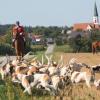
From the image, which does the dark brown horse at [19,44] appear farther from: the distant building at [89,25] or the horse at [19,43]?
the distant building at [89,25]

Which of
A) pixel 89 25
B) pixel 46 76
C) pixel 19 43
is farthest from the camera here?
pixel 89 25

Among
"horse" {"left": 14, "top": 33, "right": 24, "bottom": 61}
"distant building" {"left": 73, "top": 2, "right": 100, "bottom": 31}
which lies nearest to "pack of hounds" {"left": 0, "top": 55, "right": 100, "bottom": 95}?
"horse" {"left": 14, "top": 33, "right": 24, "bottom": 61}

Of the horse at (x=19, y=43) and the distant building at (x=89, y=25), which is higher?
the horse at (x=19, y=43)

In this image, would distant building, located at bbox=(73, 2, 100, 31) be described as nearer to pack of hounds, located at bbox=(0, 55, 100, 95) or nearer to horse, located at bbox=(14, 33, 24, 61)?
horse, located at bbox=(14, 33, 24, 61)

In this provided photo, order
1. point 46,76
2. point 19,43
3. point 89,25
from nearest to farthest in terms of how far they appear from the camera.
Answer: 1. point 46,76
2. point 19,43
3. point 89,25

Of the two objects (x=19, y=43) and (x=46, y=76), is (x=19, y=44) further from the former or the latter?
(x=46, y=76)

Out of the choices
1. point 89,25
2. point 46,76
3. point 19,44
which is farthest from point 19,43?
point 89,25

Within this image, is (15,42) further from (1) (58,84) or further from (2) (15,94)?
(2) (15,94)

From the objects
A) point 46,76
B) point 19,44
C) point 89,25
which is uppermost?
point 46,76

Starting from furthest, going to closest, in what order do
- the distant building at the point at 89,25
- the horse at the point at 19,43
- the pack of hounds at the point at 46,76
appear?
the distant building at the point at 89,25, the horse at the point at 19,43, the pack of hounds at the point at 46,76

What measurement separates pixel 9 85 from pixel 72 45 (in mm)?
66307

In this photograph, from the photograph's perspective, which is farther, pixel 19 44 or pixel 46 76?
pixel 19 44

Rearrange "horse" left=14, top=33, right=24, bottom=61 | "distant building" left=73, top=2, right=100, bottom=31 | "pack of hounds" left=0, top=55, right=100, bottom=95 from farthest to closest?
"distant building" left=73, top=2, right=100, bottom=31, "horse" left=14, top=33, right=24, bottom=61, "pack of hounds" left=0, top=55, right=100, bottom=95

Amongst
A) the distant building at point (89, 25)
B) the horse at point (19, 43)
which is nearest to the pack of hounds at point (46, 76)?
the horse at point (19, 43)
